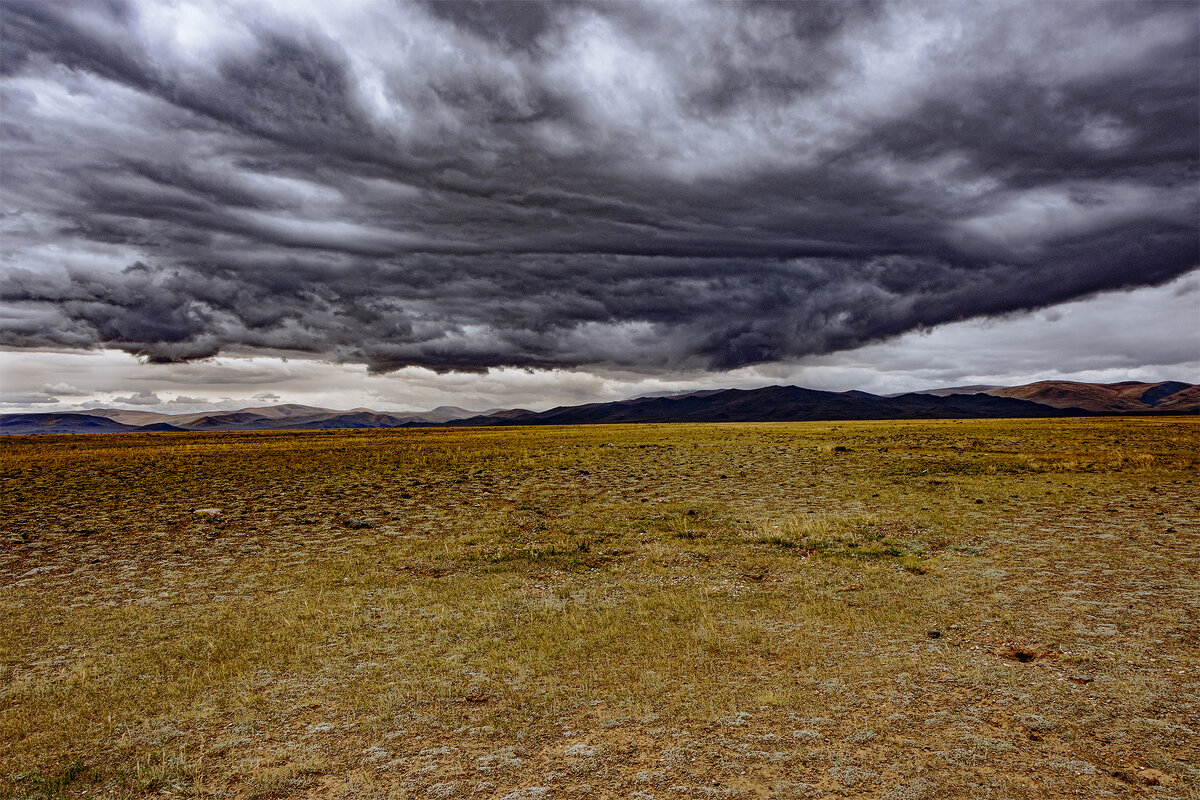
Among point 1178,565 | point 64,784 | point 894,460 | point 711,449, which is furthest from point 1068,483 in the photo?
point 64,784

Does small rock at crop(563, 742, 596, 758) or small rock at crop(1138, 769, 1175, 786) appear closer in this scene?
small rock at crop(1138, 769, 1175, 786)

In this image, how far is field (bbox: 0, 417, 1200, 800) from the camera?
646 centimetres

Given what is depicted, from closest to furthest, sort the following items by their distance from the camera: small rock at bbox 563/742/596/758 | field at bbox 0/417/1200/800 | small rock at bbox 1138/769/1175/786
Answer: small rock at bbox 1138/769/1175/786
field at bbox 0/417/1200/800
small rock at bbox 563/742/596/758

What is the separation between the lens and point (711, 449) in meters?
53.8

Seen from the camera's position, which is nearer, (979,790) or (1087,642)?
(979,790)

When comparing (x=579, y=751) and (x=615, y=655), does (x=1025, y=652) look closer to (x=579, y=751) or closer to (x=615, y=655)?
(x=615, y=655)

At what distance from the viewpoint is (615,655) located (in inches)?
374

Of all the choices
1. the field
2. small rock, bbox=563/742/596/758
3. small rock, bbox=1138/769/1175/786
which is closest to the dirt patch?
the field

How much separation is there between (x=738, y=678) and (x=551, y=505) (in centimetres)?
1777

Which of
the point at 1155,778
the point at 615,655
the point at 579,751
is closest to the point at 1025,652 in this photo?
the point at 1155,778

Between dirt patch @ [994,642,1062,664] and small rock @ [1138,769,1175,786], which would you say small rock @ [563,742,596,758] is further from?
dirt patch @ [994,642,1062,664]

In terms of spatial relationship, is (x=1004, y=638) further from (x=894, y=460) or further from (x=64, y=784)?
(x=894, y=460)

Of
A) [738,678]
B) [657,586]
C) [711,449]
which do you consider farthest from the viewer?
[711,449]

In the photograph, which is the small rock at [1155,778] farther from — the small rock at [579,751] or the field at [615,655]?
the small rock at [579,751]
